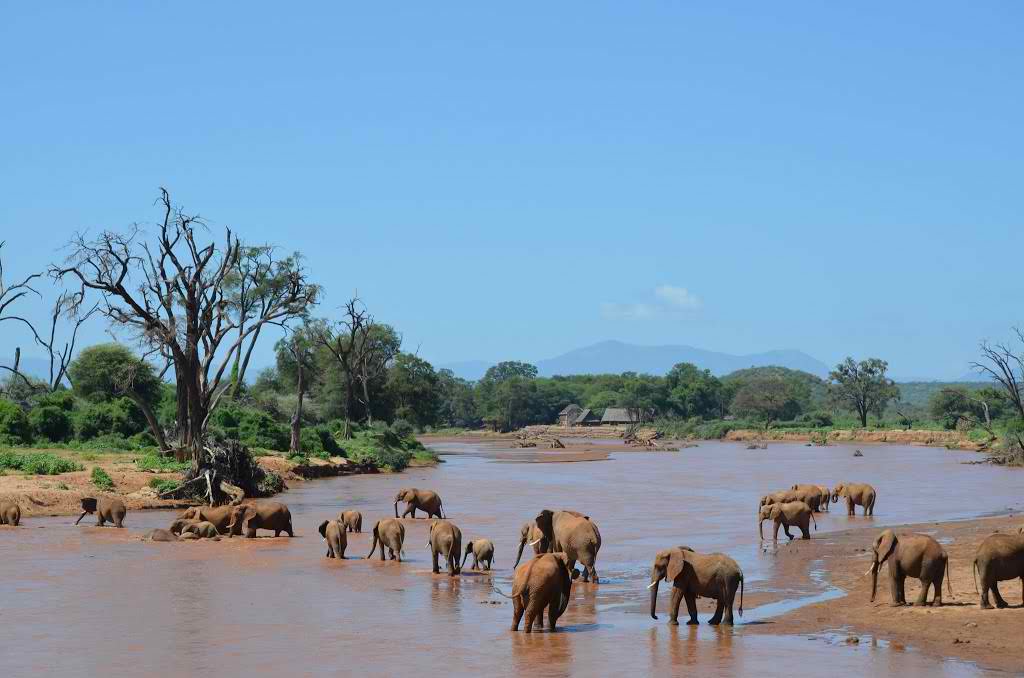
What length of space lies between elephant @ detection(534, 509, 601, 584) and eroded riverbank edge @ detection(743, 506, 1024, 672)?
2828 mm

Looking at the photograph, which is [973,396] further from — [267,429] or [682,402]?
[267,429]

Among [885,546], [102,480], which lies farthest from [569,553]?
[102,480]

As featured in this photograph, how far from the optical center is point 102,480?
3325cm

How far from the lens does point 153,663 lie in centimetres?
1323

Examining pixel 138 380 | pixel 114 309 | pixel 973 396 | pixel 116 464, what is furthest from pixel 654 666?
pixel 973 396

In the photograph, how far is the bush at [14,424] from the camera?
42.2 m

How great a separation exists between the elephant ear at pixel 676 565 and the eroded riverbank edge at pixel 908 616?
1117mm

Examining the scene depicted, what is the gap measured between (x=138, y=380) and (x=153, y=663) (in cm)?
4562

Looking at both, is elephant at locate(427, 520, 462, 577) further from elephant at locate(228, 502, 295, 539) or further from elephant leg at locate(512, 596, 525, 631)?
elephant at locate(228, 502, 295, 539)

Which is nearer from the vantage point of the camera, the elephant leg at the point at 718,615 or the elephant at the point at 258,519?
the elephant leg at the point at 718,615

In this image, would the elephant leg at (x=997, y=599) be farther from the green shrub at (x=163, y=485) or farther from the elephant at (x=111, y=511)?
the green shrub at (x=163, y=485)

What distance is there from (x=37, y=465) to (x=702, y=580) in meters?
24.9

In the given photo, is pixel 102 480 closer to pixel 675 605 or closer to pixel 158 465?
pixel 158 465

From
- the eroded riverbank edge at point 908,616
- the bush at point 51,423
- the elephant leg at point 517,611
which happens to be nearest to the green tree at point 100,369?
the bush at point 51,423
